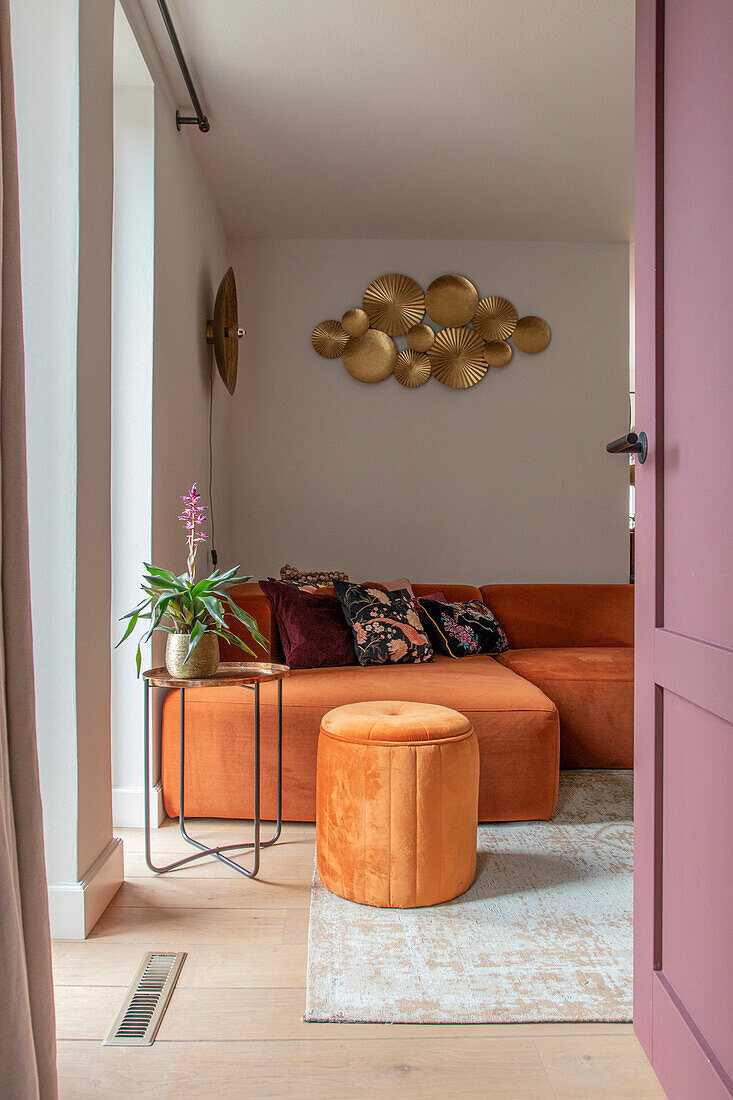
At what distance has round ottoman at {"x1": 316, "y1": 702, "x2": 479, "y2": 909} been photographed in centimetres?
216

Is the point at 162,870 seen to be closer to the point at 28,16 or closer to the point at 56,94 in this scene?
the point at 56,94

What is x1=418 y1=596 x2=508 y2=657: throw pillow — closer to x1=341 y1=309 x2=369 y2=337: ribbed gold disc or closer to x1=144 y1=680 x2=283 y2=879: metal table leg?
x1=144 y1=680 x2=283 y2=879: metal table leg

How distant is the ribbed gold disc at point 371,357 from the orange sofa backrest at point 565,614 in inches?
53.5

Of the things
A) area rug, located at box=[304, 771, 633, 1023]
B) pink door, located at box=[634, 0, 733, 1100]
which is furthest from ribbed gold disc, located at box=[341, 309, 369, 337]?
pink door, located at box=[634, 0, 733, 1100]

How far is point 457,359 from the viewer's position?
15.1 ft

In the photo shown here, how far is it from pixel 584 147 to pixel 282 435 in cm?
205

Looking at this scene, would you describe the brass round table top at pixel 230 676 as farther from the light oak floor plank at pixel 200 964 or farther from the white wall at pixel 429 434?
the white wall at pixel 429 434

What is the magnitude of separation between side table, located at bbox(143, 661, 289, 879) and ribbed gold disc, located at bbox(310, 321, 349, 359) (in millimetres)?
2380

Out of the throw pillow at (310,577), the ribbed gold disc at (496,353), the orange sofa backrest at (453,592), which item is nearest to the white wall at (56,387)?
the throw pillow at (310,577)

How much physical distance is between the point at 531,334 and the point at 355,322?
0.96m

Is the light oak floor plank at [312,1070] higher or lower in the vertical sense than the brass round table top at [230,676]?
lower

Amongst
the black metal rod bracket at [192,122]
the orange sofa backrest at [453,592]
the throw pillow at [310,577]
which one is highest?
the black metal rod bracket at [192,122]

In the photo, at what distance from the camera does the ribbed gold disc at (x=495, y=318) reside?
460cm

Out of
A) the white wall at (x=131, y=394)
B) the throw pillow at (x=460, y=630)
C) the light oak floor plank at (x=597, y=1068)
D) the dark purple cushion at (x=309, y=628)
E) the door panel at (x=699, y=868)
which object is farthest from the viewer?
the throw pillow at (x=460, y=630)
